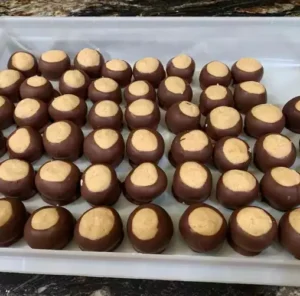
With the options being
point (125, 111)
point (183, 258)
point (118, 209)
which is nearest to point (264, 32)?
point (125, 111)

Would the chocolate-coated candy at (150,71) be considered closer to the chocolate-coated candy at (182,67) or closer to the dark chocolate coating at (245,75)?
the chocolate-coated candy at (182,67)

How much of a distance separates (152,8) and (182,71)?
1.03ft

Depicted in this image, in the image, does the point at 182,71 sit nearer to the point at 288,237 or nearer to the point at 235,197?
the point at 235,197

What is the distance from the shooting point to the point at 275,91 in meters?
1.31

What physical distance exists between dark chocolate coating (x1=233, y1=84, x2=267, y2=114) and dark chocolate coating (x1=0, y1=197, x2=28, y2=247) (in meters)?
0.62

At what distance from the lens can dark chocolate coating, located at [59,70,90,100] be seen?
1241 mm

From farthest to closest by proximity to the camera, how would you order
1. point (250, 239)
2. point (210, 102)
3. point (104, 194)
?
point (210, 102)
point (104, 194)
point (250, 239)

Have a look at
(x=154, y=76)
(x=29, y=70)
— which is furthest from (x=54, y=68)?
(x=154, y=76)

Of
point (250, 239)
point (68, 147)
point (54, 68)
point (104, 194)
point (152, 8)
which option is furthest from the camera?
point (152, 8)

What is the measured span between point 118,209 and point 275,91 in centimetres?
60

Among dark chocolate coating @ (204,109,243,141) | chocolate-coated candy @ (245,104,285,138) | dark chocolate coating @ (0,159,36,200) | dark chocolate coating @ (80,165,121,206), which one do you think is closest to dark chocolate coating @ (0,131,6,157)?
dark chocolate coating @ (0,159,36,200)

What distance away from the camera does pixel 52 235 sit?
91 cm

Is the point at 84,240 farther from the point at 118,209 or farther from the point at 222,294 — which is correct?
the point at 222,294

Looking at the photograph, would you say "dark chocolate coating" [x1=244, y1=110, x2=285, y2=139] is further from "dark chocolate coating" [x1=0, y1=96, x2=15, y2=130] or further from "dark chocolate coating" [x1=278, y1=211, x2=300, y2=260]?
"dark chocolate coating" [x1=0, y1=96, x2=15, y2=130]
